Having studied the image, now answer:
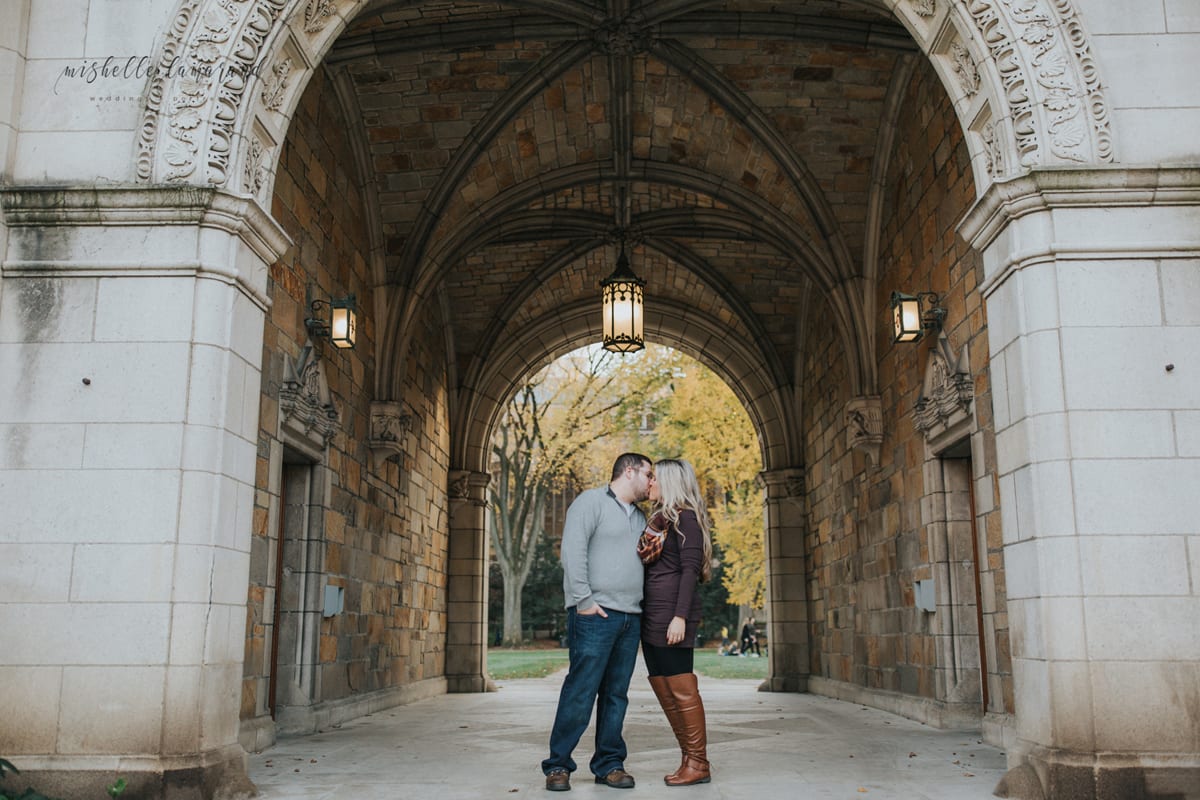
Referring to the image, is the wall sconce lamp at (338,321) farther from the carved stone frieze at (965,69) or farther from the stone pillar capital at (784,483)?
the stone pillar capital at (784,483)

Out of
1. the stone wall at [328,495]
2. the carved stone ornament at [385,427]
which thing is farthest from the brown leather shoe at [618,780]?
the carved stone ornament at [385,427]

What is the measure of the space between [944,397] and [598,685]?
12.2ft

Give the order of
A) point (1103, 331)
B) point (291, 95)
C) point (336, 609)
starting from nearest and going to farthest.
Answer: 1. point (1103, 331)
2. point (291, 95)
3. point (336, 609)

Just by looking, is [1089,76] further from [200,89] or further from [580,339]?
[580,339]

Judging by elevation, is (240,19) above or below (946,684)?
above

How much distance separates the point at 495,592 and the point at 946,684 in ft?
83.2

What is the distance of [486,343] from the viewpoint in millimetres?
13352

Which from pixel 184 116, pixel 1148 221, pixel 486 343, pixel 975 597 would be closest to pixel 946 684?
pixel 975 597

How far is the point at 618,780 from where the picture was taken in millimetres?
4375

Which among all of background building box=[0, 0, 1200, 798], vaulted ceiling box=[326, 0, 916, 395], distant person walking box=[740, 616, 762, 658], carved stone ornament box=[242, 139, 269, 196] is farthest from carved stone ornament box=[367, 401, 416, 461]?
distant person walking box=[740, 616, 762, 658]

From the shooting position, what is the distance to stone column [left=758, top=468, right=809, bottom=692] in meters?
12.4

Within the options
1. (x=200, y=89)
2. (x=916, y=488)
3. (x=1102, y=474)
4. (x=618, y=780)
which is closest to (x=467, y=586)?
(x=916, y=488)

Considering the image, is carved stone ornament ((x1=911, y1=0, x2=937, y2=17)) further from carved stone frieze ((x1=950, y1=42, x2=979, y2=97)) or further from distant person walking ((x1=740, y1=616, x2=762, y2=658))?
distant person walking ((x1=740, y1=616, x2=762, y2=658))

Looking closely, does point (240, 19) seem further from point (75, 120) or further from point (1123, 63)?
point (1123, 63)
